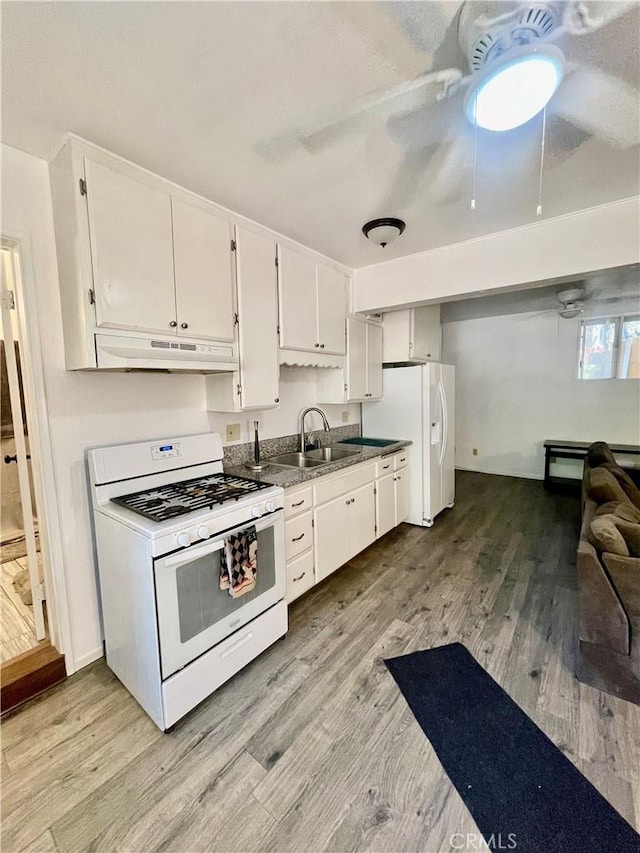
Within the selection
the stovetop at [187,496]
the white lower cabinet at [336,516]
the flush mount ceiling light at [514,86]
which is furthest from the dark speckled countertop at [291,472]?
the flush mount ceiling light at [514,86]

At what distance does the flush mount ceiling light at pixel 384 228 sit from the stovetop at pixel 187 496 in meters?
1.67

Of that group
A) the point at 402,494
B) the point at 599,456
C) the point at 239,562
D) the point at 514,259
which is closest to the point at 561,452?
the point at 599,456

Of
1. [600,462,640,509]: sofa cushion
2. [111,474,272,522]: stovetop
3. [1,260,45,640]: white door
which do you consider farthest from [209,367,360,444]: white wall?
[600,462,640,509]: sofa cushion

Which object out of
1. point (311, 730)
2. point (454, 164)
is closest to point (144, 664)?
point (311, 730)

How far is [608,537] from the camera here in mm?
1734

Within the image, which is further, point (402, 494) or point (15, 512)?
Result: point (402, 494)

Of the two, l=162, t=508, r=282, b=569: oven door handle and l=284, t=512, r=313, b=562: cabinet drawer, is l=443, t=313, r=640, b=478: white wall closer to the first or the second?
l=284, t=512, r=313, b=562: cabinet drawer

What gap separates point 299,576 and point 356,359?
74.3 inches

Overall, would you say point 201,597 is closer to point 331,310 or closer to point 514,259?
point 331,310

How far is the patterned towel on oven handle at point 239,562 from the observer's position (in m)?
1.69

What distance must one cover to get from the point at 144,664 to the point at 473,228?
10.0 ft

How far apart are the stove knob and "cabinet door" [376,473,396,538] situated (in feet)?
6.13

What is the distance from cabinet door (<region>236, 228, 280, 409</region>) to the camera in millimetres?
2217

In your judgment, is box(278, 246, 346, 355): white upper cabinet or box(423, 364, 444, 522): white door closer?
box(278, 246, 346, 355): white upper cabinet
